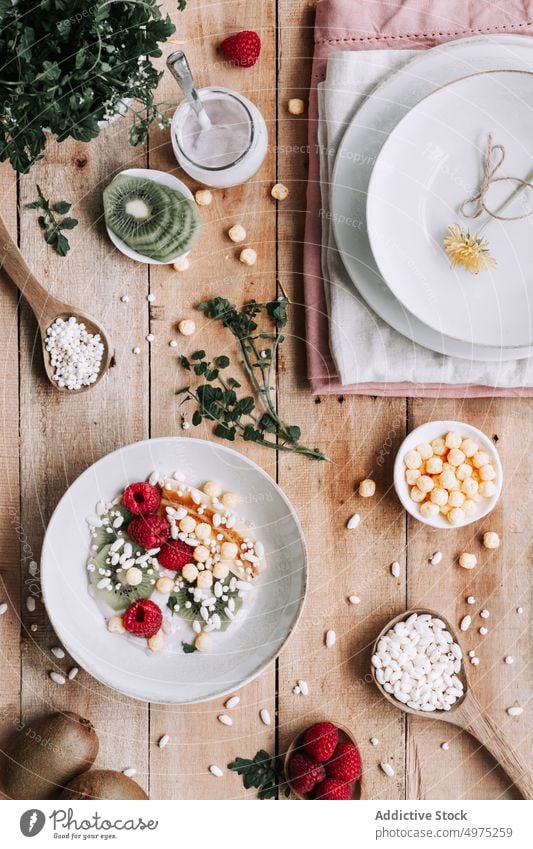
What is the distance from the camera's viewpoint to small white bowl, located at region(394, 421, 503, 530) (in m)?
0.71

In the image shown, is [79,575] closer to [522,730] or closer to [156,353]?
[156,353]

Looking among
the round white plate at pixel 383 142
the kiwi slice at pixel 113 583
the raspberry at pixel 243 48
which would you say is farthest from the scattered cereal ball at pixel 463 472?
the raspberry at pixel 243 48

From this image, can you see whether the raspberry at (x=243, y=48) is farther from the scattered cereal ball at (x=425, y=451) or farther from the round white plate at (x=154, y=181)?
the scattered cereal ball at (x=425, y=451)

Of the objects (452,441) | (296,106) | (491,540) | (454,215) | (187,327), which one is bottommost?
(491,540)

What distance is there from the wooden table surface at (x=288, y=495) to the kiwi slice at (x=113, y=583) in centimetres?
8

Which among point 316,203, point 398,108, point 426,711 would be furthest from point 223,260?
point 426,711

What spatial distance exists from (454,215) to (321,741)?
→ 0.53 meters

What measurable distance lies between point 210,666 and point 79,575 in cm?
16

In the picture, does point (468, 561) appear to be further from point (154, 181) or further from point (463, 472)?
point (154, 181)

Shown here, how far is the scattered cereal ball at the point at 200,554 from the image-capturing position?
709mm

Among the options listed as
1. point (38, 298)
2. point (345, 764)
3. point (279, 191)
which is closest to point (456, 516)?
point (345, 764)

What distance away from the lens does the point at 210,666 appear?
2.36 ft

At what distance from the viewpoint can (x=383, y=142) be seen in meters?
0.68

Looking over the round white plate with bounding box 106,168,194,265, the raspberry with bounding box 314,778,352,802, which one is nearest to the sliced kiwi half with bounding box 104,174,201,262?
the round white plate with bounding box 106,168,194,265
